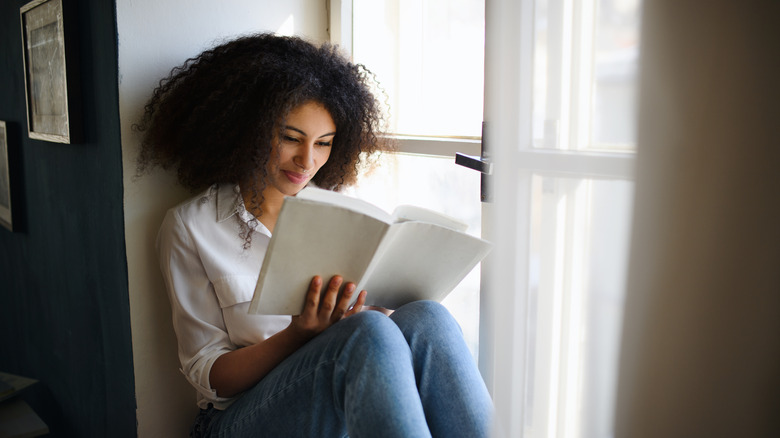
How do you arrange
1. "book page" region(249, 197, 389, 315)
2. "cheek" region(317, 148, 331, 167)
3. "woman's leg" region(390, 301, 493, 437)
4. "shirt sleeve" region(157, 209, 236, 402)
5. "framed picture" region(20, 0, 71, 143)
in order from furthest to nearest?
"framed picture" region(20, 0, 71, 143) < "cheek" region(317, 148, 331, 167) < "shirt sleeve" region(157, 209, 236, 402) < "woman's leg" region(390, 301, 493, 437) < "book page" region(249, 197, 389, 315)

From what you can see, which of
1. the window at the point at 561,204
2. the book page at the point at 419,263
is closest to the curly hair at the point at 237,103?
the book page at the point at 419,263

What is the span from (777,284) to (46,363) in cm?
192

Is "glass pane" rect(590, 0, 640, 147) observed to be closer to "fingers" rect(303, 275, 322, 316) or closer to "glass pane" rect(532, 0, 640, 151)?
"glass pane" rect(532, 0, 640, 151)

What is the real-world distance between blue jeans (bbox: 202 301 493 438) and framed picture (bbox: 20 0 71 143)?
0.80 m

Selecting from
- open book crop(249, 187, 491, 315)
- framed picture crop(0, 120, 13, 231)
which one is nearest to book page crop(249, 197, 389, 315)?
open book crop(249, 187, 491, 315)

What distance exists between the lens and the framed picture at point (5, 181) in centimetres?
182

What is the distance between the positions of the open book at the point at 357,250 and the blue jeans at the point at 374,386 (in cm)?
7

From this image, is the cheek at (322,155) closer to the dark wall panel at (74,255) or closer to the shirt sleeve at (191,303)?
the shirt sleeve at (191,303)

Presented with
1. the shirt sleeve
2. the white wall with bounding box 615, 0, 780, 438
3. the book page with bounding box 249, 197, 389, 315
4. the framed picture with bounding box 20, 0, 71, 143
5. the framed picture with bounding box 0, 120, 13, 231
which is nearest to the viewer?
the white wall with bounding box 615, 0, 780, 438

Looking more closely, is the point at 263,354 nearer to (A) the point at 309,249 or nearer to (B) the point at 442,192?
(A) the point at 309,249

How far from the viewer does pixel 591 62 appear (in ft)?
1.83

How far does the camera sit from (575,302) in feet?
1.95

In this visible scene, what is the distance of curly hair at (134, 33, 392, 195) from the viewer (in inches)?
43.5

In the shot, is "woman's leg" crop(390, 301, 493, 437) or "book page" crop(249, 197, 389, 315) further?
"woman's leg" crop(390, 301, 493, 437)
